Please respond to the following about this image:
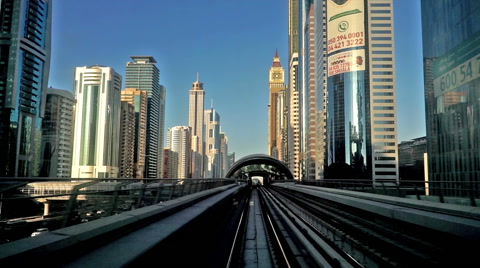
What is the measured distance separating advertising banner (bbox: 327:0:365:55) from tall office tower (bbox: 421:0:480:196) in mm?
80155

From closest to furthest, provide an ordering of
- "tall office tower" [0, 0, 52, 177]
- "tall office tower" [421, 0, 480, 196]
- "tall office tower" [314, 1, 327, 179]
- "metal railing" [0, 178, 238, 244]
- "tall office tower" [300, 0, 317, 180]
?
"metal railing" [0, 178, 238, 244] < "tall office tower" [421, 0, 480, 196] < "tall office tower" [0, 0, 52, 177] < "tall office tower" [314, 1, 327, 179] < "tall office tower" [300, 0, 317, 180]

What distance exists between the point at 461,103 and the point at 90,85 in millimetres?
179288

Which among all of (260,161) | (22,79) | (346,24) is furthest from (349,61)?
(22,79)

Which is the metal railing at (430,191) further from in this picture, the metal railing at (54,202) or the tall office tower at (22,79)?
the tall office tower at (22,79)

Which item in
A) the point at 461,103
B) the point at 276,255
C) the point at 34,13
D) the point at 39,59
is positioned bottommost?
the point at 276,255

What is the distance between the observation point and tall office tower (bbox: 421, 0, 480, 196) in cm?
4191

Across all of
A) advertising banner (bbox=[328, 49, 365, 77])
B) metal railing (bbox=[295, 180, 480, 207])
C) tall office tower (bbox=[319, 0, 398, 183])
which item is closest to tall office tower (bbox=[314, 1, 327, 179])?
tall office tower (bbox=[319, 0, 398, 183])

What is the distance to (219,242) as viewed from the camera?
14.2 m

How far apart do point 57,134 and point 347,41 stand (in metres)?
114

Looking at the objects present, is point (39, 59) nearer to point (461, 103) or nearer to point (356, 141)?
point (356, 141)

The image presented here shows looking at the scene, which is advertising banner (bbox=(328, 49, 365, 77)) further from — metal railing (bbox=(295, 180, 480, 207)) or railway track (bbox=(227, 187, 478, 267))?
A: railway track (bbox=(227, 187, 478, 267))

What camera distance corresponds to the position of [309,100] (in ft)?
576

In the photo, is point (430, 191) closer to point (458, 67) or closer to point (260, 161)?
point (458, 67)

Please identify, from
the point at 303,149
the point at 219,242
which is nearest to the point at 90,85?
the point at 303,149
